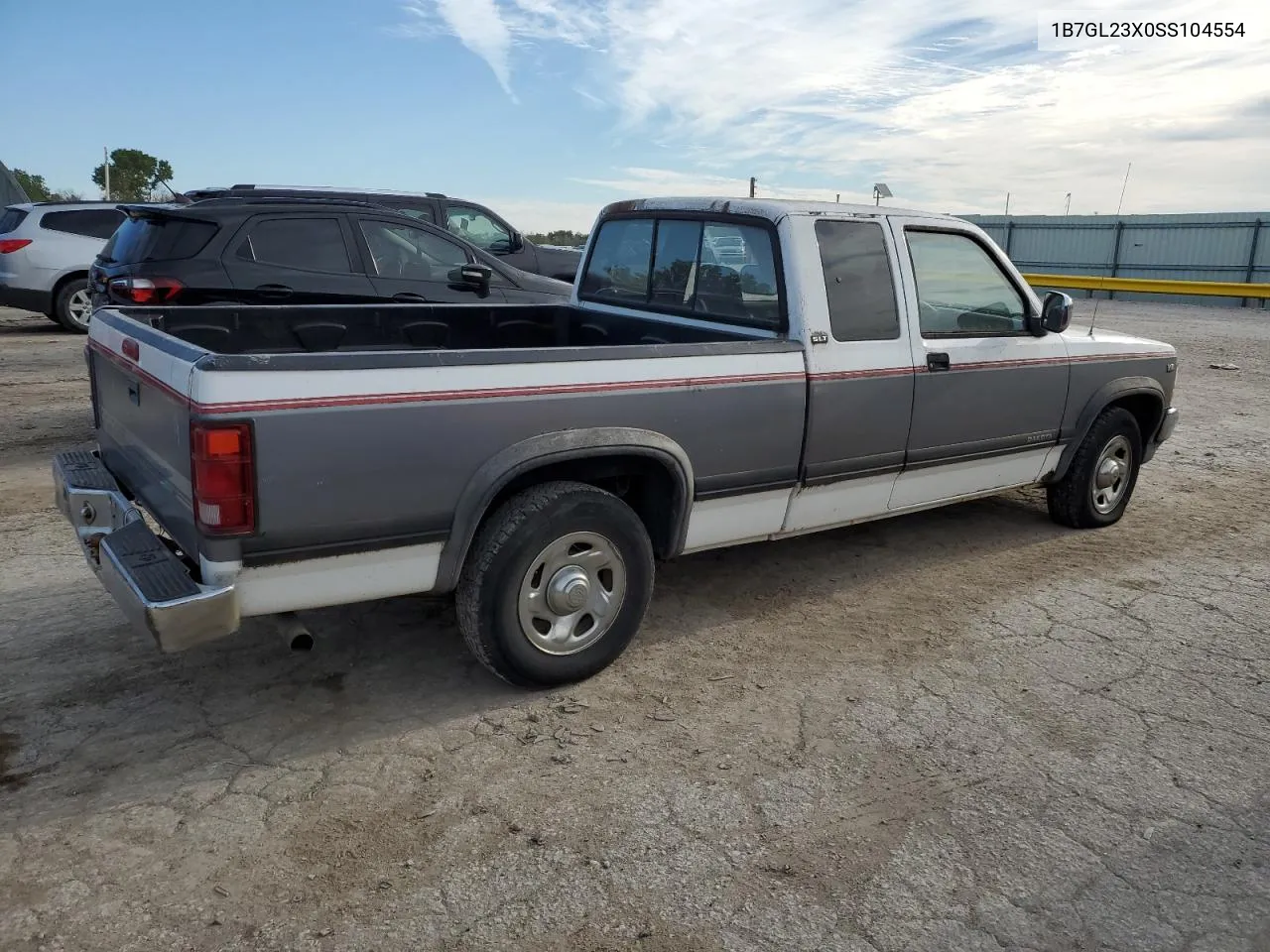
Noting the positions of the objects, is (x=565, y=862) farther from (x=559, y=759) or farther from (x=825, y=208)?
(x=825, y=208)

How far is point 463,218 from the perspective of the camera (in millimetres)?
11711

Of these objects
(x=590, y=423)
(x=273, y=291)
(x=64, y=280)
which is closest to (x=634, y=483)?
(x=590, y=423)

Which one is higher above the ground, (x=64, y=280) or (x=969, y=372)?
(x=969, y=372)

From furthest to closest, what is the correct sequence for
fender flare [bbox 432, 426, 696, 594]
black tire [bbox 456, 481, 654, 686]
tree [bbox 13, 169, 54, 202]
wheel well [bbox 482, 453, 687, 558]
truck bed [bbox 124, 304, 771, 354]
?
tree [bbox 13, 169, 54, 202], truck bed [bbox 124, 304, 771, 354], wheel well [bbox 482, 453, 687, 558], black tire [bbox 456, 481, 654, 686], fender flare [bbox 432, 426, 696, 594]

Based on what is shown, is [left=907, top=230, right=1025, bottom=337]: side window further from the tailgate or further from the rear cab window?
the tailgate

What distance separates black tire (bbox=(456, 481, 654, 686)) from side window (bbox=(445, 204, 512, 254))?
332 inches

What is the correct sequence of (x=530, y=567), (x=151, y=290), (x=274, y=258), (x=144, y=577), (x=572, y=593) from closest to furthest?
(x=144, y=577) < (x=530, y=567) < (x=572, y=593) < (x=151, y=290) < (x=274, y=258)

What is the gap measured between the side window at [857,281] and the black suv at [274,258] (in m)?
3.38

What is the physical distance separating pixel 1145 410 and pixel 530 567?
4507 mm

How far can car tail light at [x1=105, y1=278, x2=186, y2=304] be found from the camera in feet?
24.3

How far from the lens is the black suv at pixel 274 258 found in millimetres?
7508

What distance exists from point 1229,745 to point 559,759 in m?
2.44

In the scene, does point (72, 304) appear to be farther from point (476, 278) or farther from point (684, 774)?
point (684, 774)

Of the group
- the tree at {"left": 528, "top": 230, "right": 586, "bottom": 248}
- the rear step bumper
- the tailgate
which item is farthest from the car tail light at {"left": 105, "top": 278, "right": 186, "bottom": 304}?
the tree at {"left": 528, "top": 230, "right": 586, "bottom": 248}
